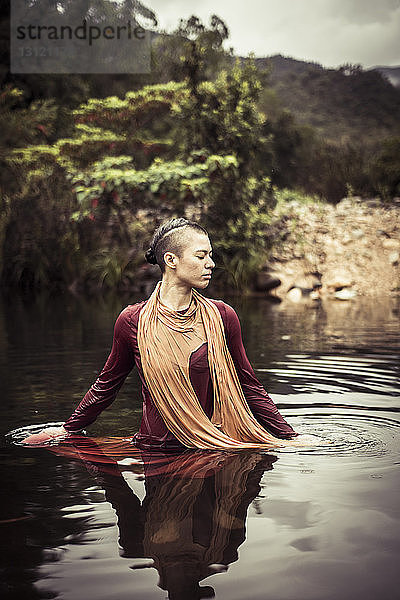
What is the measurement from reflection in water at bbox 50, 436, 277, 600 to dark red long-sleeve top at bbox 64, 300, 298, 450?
112mm

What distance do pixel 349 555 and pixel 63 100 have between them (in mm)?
25672

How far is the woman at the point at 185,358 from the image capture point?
3736 mm

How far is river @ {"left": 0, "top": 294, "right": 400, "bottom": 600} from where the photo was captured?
7.93ft

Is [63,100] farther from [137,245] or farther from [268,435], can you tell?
[268,435]

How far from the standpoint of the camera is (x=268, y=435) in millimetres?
4051

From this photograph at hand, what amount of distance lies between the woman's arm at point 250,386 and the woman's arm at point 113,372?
479mm

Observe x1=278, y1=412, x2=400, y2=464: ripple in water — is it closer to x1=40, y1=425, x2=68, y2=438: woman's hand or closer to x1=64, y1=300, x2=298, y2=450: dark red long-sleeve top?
x1=64, y1=300, x2=298, y2=450: dark red long-sleeve top

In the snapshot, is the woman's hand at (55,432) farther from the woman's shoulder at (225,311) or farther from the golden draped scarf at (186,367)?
the woman's shoulder at (225,311)

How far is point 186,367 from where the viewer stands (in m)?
3.79

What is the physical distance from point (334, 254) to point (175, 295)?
14252 mm

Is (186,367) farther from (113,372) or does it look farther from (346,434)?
(346,434)

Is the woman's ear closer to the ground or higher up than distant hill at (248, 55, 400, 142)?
closer to the ground

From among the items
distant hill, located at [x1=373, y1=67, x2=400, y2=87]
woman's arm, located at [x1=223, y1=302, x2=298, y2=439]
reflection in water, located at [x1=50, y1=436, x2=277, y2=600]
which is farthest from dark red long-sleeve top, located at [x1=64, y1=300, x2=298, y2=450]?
distant hill, located at [x1=373, y1=67, x2=400, y2=87]

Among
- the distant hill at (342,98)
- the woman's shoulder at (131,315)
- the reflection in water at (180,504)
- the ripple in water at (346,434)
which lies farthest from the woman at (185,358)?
the distant hill at (342,98)
